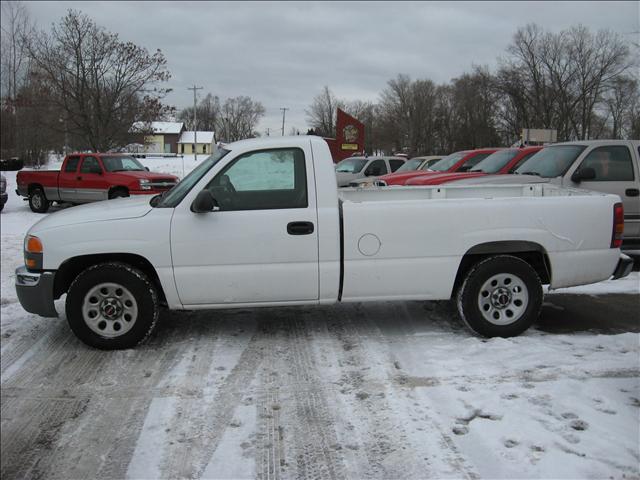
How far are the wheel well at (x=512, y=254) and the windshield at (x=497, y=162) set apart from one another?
664cm

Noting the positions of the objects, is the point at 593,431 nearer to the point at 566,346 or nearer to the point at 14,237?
the point at 566,346

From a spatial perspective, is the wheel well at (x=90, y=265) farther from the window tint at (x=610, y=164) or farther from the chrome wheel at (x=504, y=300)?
the window tint at (x=610, y=164)

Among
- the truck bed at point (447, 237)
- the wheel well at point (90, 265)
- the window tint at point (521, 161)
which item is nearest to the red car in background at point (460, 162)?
the window tint at point (521, 161)

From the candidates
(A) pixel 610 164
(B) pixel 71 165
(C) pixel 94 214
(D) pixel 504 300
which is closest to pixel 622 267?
(D) pixel 504 300

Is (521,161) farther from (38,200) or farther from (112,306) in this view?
(38,200)

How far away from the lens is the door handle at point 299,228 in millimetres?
4863

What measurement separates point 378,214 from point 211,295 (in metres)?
1.64

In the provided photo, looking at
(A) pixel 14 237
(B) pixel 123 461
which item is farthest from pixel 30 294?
(A) pixel 14 237

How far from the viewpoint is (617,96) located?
48000 millimetres

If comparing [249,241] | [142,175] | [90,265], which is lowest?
[90,265]

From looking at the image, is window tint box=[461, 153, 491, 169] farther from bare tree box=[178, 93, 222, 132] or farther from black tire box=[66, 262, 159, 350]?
bare tree box=[178, 93, 222, 132]

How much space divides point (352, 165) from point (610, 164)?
37.0 feet

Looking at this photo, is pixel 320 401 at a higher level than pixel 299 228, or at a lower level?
lower

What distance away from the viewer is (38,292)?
15.8ft
